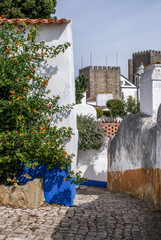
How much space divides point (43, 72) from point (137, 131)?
2.49 m

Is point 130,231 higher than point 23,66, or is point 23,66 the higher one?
point 23,66

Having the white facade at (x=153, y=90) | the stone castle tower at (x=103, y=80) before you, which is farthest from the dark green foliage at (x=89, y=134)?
the stone castle tower at (x=103, y=80)

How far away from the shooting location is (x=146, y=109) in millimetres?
6648

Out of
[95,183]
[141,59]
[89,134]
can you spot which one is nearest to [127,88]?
[141,59]

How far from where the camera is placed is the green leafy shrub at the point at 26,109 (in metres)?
5.61

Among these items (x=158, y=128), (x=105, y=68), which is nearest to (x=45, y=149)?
(x=158, y=128)

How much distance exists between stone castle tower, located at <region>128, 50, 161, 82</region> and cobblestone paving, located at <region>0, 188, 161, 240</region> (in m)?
66.3

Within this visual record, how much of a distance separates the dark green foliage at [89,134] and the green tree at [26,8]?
209 inches

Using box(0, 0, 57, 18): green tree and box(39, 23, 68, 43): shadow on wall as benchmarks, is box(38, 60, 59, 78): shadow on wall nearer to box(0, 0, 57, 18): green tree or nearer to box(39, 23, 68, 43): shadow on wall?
box(39, 23, 68, 43): shadow on wall

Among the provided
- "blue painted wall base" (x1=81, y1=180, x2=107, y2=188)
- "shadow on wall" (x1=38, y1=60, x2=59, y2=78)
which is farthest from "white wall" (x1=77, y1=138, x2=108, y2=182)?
"shadow on wall" (x1=38, y1=60, x2=59, y2=78)

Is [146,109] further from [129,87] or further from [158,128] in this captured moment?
[129,87]

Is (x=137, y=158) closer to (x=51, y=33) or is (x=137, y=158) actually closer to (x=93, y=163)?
(x=51, y=33)

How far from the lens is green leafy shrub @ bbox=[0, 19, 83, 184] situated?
5605 millimetres

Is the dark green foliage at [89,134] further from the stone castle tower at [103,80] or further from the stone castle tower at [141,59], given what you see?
the stone castle tower at [141,59]
